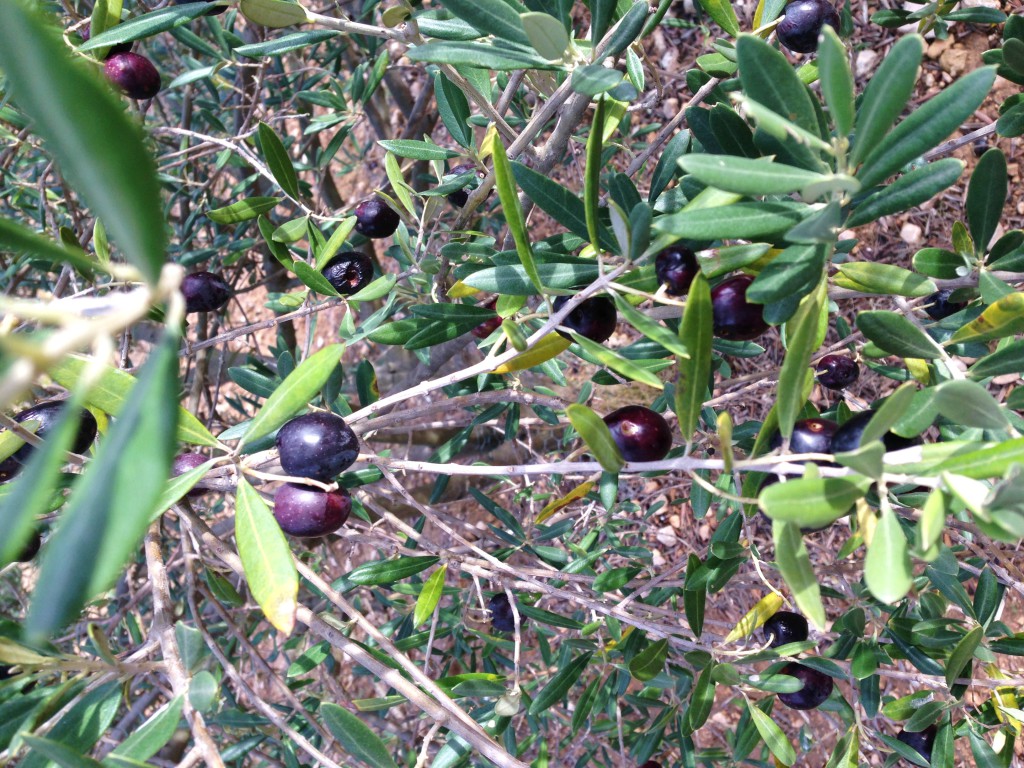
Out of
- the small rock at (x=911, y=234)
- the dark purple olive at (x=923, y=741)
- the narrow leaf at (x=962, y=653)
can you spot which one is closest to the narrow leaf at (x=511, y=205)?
the narrow leaf at (x=962, y=653)

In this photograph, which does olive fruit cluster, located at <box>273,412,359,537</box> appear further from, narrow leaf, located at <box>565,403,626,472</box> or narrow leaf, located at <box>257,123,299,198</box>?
narrow leaf, located at <box>257,123,299,198</box>

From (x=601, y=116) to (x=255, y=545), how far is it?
0.66 meters

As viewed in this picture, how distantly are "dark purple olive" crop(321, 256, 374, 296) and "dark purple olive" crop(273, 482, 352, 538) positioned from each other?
1.83 feet

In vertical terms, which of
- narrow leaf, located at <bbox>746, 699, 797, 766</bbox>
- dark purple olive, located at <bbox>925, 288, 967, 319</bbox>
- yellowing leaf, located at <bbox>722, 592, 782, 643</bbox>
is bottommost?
narrow leaf, located at <bbox>746, 699, 797, 766</bbox>

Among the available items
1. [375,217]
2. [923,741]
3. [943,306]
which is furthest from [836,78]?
[923,741]

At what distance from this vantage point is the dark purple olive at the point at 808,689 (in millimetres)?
1407

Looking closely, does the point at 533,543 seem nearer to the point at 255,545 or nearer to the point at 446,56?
the point at 255,545

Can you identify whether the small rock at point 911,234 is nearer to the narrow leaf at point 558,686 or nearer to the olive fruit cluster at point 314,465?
the narrow leaf at point 558,686

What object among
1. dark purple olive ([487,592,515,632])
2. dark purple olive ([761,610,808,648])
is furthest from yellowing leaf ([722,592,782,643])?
dark purple olive ([487,592,515,632])

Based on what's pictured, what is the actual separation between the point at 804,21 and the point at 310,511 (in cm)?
121

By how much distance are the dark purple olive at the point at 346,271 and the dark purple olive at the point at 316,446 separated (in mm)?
519

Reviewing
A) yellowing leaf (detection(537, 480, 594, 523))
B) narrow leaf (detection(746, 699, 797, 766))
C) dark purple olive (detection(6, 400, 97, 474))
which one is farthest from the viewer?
yellowing leaf (detection(537, 480, 594, 523))

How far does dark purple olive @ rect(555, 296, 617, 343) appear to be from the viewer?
1010 millimetres

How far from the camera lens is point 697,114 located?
99 centimetres
